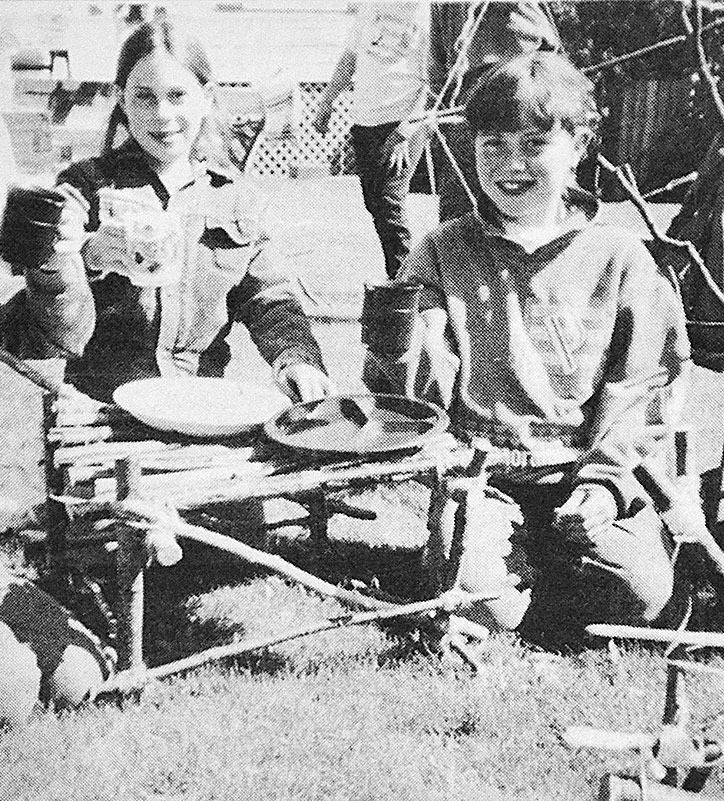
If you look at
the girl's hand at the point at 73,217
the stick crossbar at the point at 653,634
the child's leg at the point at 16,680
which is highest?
the girl's hand at the point at 73,217

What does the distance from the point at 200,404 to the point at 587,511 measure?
0.74 m

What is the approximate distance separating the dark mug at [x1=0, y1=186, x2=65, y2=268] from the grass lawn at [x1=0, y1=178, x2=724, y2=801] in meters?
0.72

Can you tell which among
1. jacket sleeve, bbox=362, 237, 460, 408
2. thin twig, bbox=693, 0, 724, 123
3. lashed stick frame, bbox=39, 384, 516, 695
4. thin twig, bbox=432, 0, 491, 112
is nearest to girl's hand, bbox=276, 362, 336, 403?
jacket sleeve, bbox=362, 237, 460, 408

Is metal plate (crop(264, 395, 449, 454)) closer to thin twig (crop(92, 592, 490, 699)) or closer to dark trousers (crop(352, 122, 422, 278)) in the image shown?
thin twig (crop(92, 592, 490, 699))

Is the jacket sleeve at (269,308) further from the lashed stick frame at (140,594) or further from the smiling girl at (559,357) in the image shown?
the lashed stick frame at (140,594)

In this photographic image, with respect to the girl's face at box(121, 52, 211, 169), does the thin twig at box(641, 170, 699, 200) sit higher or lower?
lower

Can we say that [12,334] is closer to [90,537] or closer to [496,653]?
[90,537]

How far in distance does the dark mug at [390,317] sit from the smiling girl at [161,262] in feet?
0.53

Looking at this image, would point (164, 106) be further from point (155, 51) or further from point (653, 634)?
point (653, 634)

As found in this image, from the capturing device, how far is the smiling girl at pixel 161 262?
182 cm

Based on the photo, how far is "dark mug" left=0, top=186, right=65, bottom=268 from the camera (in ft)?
6.02

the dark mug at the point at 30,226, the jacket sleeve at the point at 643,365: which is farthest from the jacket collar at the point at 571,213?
the dark mug at the point at 30,226

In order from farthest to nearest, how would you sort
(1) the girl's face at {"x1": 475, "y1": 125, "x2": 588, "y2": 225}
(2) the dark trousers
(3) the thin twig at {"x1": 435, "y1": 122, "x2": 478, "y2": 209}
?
1. (2) the dark trousers
2. (3) the thin twig at {"x1": 435, "y1": 122, "x2": 478, "y2": 209}
3. (1) the girl's face at {"x1": 475, "y1": 125, "x2": 588, "y2": 225}

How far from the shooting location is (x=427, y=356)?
6.39ft
